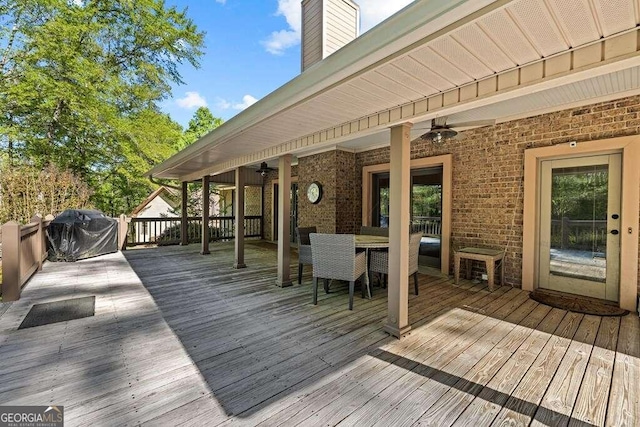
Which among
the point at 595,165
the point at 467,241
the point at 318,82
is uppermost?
the point at 318,82

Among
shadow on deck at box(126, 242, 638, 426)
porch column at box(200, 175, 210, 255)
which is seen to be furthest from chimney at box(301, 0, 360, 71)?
shadow on deck at box(126, 242, 638, 426)

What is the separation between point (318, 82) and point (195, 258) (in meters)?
6.31

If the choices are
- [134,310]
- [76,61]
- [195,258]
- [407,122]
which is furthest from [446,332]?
[76,61]

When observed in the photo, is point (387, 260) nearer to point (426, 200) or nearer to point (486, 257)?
point (486, 257)

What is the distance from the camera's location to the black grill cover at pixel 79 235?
20.6 ft

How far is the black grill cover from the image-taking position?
6289 millimetres

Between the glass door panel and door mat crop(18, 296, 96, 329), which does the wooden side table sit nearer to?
the glass door panel

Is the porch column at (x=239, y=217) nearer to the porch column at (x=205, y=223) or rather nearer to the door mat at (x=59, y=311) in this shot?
the porch column at (x=205, y=223)

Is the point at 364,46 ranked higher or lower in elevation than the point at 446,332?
higher

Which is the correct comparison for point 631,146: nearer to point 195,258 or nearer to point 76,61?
point 195,258

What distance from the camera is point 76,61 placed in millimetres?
9797

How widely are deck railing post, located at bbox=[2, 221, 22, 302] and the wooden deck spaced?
207 mm

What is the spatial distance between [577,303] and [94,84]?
1514 cm

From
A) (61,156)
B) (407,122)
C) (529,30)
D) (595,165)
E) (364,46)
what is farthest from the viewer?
(61,156)
